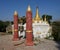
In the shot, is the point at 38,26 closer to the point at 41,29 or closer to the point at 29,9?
the point at 41,29

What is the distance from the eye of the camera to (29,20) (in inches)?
548

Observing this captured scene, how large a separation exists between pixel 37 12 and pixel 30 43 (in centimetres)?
1316

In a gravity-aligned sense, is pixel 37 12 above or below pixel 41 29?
above

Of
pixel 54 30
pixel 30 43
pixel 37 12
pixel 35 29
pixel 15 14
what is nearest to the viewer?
pixel 30 43

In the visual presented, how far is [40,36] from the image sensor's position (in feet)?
69.9

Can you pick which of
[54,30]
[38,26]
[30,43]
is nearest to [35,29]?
[38,26]

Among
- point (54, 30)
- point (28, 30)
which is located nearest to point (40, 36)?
point (54, 30)

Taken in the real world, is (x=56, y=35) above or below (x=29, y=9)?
below

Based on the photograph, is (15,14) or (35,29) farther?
(35,29)

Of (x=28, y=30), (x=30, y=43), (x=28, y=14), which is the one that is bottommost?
(x=30, y=43)

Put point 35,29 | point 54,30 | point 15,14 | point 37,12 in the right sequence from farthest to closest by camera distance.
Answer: point 37,12, point 35,29, point 54,30, point 15,14

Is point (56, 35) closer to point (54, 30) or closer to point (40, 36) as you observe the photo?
point (54, 30)

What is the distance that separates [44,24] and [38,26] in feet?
2.59

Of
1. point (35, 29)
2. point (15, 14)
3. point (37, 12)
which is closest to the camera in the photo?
point (15, 14)
